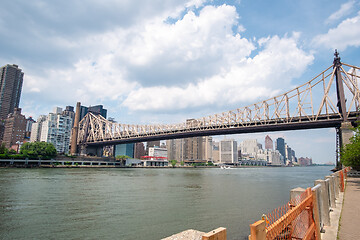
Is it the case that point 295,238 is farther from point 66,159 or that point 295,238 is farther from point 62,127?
point 62,127

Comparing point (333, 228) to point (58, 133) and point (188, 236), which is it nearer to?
point (188, 236)

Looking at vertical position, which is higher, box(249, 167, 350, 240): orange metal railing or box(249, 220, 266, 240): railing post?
box(249, 220, 266, 240): railing post

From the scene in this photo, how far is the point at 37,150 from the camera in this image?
7325 centimetres

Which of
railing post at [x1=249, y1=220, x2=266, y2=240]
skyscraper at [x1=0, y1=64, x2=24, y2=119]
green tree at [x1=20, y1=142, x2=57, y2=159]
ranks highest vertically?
skyscraper at [x1=0, y1=64, x2=24, y2=119]

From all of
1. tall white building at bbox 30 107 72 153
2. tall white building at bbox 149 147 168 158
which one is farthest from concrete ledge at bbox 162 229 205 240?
tall white building at bbox 149 147 168 158

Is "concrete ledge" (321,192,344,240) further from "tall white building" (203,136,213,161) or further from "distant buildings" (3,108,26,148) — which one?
"tall white building" (203,136,213,161)

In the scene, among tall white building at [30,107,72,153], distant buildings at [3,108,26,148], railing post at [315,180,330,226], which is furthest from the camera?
distant buildings at [3,108,26,148]

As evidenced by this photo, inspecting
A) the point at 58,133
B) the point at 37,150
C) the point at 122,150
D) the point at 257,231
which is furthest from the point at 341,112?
the point at 122,150

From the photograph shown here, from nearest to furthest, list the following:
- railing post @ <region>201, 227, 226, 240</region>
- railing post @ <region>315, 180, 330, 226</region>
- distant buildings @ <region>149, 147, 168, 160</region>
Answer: railing post @ <region>201, 227, 226, 240</region>, railing post @ <region>315, 180, 330, 226</region>, distant buildings @ <region>149, 147, 168, 160</region>

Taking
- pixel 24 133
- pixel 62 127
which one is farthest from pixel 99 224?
pixel 24 133

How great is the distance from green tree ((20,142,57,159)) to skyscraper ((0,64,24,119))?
13709 centimetres

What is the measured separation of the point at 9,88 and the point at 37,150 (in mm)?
151518

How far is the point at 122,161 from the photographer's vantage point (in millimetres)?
122438

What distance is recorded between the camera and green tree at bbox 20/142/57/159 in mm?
70562
